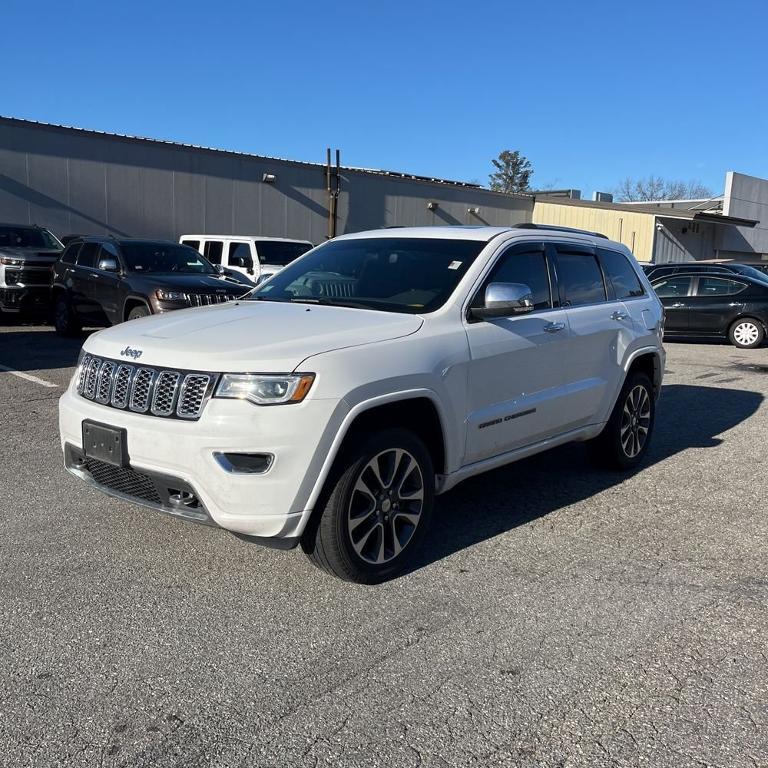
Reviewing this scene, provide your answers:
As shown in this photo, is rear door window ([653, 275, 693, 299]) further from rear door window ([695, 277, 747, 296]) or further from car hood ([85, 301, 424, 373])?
car hood ([85, 301, 424, 373])

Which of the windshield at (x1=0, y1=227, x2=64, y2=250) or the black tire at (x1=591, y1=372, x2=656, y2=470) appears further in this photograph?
the windshield at (x1=0, y1=227, x2=64, y2=250)

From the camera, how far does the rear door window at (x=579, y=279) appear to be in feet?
18.6

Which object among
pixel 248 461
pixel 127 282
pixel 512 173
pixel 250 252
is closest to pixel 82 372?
pixel 248 461

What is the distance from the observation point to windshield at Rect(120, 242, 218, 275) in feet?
40.4

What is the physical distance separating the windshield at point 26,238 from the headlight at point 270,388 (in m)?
13.4

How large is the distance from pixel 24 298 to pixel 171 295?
4.52 meters

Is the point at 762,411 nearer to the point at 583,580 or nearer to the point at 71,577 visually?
the point at 583,580

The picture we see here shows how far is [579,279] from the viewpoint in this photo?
5.88 meters

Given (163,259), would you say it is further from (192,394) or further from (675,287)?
(675,287)

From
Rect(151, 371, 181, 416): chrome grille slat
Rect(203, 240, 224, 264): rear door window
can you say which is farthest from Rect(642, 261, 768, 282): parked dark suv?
Rect(151, 371, 181, 416): chrome grille slat

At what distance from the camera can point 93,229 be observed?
19891 mm

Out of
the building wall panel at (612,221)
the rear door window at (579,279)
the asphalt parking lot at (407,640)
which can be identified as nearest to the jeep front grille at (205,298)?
the asphalt parking lot at (407,640)

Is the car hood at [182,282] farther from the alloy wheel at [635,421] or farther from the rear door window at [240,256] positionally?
the alloy wheel at [635,421]

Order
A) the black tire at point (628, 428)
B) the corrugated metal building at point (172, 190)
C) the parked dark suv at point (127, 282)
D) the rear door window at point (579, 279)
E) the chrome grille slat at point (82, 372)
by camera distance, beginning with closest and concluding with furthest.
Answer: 1. the chrome grille slat at point (82, 372)
2. the rear door window at point (579, 279)
3. the black tire at point (628, 428)
4. the parked dark suv at point (127, 282)
5. the corrugated metal building at point (172, 190)
